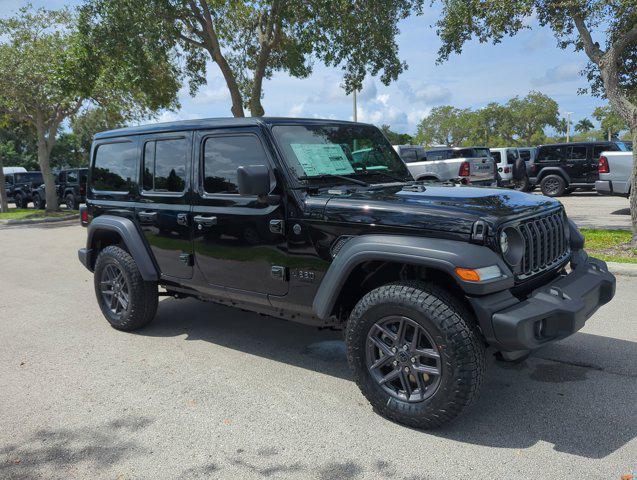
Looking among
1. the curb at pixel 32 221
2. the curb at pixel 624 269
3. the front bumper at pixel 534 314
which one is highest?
the front bumper at pixel 534 314

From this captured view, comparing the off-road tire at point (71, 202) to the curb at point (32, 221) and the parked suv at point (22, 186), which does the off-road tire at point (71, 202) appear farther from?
the parked suv at point (22, 186)

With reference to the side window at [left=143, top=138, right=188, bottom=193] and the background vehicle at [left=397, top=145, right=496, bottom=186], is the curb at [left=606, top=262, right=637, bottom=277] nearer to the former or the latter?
the side window at [left=143, top=138, right=188, bottom=193]

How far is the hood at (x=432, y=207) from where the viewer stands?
10.5 ft

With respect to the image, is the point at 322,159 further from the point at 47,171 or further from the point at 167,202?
the point at 47,171

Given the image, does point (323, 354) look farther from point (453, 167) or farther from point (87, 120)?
point (87, 120)

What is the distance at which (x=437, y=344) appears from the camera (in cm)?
315

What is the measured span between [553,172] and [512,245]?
1634 cm

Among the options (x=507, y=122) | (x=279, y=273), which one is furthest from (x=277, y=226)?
(x=507, y=122)

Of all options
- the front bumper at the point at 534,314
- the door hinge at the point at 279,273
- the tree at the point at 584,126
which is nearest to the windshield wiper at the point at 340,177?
the door hinge at the point at 279,273

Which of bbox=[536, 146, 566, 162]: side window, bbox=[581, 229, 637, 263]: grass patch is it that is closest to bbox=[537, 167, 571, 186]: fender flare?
bbox=[536, 146, 566, 162]: side window

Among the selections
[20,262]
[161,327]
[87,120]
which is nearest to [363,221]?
[161,327]

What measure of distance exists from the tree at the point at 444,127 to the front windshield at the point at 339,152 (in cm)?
8198

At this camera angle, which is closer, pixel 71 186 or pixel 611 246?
pixel 611 246

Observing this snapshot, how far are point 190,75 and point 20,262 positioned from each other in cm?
885
